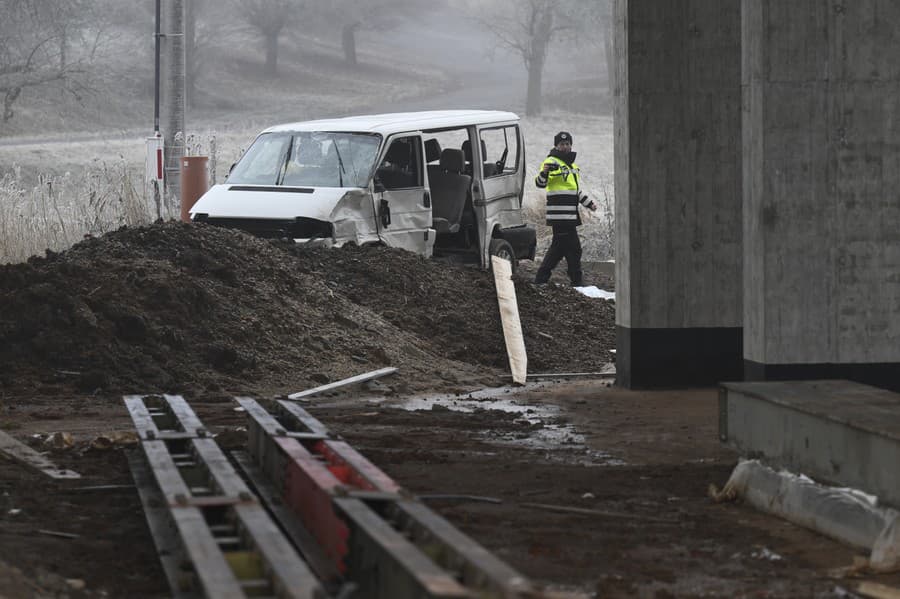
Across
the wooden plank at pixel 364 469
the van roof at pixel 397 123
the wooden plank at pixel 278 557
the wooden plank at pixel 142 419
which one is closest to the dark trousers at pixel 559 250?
the van roof at pixel 397 123

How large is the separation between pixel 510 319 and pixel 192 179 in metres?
5.87

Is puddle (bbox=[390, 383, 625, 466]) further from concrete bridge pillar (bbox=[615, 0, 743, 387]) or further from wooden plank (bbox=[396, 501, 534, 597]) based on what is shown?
wooden plank (bbox=[396, 501, 534, 597])

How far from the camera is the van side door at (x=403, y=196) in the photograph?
16.3m

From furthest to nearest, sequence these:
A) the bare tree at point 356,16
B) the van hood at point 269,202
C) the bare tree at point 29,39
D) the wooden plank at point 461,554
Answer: the bare tree at point 356,16, the bare tree at point 29,39, the van hood at point 269,202, the wooden plank at point 461,554

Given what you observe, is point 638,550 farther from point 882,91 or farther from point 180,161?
point 180,161

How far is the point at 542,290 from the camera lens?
54.2 ft

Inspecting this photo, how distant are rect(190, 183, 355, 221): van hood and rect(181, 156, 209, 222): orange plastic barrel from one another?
5.41 ft

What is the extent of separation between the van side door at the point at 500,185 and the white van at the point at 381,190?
0.5 inches

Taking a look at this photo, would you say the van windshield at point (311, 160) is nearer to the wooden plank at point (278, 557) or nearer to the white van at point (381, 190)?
the white van at point (381, 190)

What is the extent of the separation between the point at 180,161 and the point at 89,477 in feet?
37.3

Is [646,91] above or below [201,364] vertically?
above

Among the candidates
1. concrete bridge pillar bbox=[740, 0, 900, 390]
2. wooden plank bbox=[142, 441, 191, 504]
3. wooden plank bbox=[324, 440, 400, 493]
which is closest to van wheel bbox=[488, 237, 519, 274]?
concrete bridge pillar bbox=[740, 0, 900, 390]

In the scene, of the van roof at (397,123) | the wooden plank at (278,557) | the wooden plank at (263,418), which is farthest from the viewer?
the van roof at (397,123)

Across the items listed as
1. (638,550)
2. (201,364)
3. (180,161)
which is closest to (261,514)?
(638,550)
